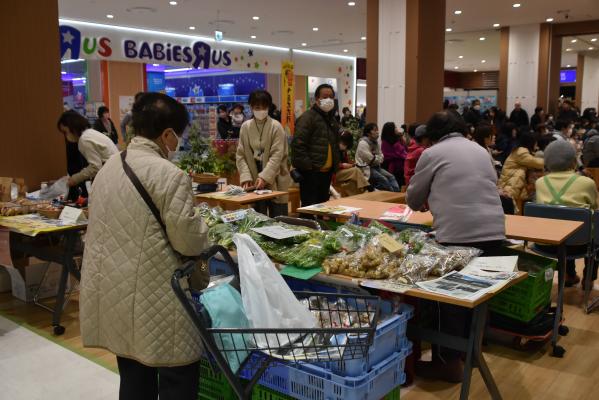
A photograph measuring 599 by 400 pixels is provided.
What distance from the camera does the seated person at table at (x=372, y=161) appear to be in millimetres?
7527

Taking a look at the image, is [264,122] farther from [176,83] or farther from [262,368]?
[176,83]

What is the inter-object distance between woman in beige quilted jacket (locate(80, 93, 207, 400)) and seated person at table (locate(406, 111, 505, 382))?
1564 millimetres

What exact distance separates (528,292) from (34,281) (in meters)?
3.76

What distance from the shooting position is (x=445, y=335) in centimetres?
260

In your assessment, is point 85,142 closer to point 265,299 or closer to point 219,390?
point 219,390

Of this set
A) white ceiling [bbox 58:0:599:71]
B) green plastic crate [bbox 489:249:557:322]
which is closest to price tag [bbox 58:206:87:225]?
green plastic crate [bbox 489:249:557:322]

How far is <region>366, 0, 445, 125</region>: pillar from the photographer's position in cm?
827

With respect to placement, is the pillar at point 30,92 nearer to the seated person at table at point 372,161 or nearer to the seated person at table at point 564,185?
the seated person at table at point 372,161

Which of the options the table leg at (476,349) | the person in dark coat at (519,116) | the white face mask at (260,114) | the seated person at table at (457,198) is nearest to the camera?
the table leg at (476,349)

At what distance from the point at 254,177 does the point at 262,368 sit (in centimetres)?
347

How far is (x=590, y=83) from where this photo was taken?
72.8ft

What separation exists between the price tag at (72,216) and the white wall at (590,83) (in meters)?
22.6

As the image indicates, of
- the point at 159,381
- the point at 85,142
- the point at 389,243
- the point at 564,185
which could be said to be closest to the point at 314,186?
the point at 85,142

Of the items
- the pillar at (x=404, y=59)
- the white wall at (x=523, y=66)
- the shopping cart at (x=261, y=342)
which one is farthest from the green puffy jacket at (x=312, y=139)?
the white wall at (x=523, y=66)
